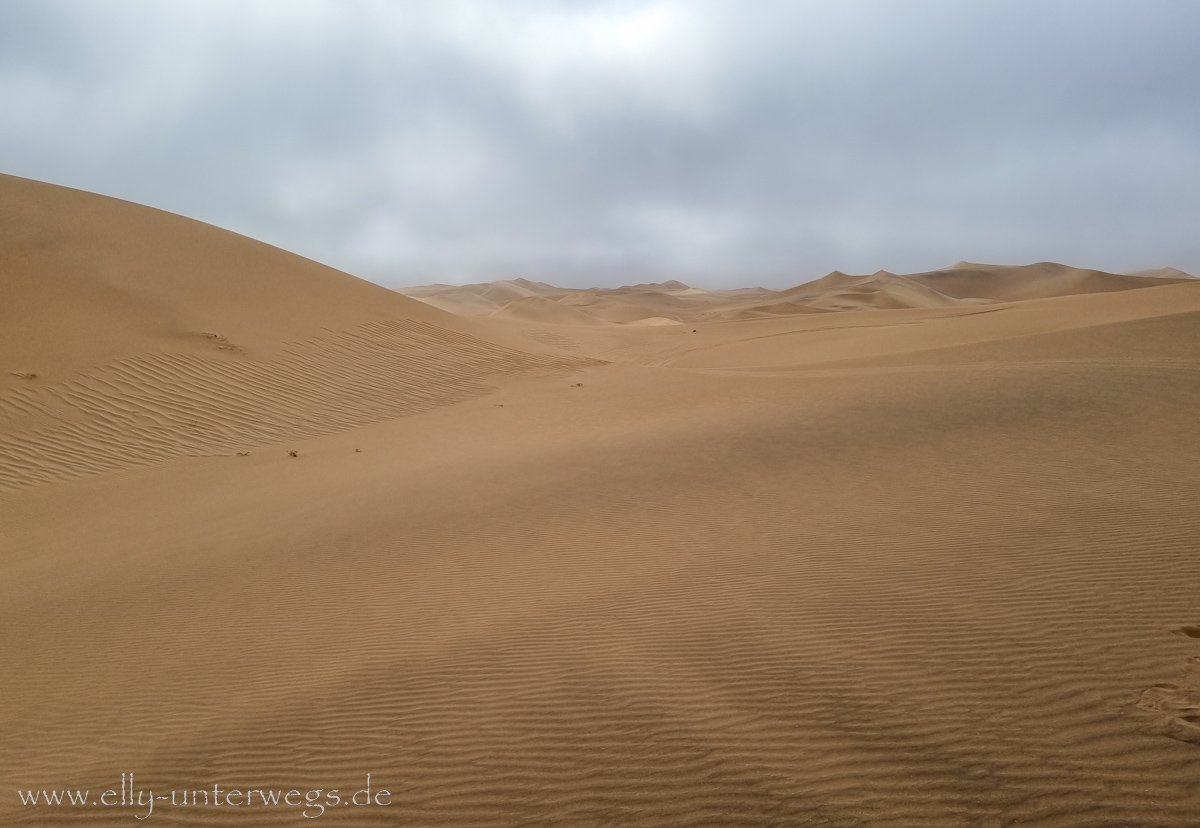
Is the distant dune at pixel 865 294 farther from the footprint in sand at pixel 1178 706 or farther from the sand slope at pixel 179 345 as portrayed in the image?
the footprint in sand at pixel 1178 706

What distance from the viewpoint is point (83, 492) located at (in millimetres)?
10281

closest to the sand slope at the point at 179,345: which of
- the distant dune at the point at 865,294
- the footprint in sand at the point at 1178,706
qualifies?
the footprint in sand at the point at 1178,706

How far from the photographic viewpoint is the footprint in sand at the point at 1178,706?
9.51ft

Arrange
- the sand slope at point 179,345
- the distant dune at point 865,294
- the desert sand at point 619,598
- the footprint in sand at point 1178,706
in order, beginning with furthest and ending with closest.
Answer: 1. the distant dune at point 865,294
2. the sand slope at point 179,345
3. the desert sand at point 619,598
4. the footprint in sand at point 1178,706

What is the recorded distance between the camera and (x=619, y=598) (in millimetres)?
5168

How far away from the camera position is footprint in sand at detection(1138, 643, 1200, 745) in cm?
290

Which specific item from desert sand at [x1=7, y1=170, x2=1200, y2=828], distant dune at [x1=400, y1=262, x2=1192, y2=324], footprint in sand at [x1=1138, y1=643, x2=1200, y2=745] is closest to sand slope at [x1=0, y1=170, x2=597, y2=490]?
desert sand at [x1=7, y1=170, x2=1200, y2=828]

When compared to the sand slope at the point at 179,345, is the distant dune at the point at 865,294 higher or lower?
higher

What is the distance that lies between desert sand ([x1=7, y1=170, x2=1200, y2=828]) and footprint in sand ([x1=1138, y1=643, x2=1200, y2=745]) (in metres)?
0.02

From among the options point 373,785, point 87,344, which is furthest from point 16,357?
point 373,785

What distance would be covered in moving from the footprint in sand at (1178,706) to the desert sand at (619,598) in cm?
2

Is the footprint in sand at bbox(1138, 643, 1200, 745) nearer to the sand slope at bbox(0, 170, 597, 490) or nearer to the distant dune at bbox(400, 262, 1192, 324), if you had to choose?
the sand slope at bbox(0, 170, 597, 490)

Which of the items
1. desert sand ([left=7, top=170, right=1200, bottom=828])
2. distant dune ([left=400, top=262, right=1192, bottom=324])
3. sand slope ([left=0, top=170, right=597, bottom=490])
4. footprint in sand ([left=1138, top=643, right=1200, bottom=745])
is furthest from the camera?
distant dune ([left=400, top=262, right=1192, bottom=324])

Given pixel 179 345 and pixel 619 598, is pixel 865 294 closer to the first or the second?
pixel 179 345
